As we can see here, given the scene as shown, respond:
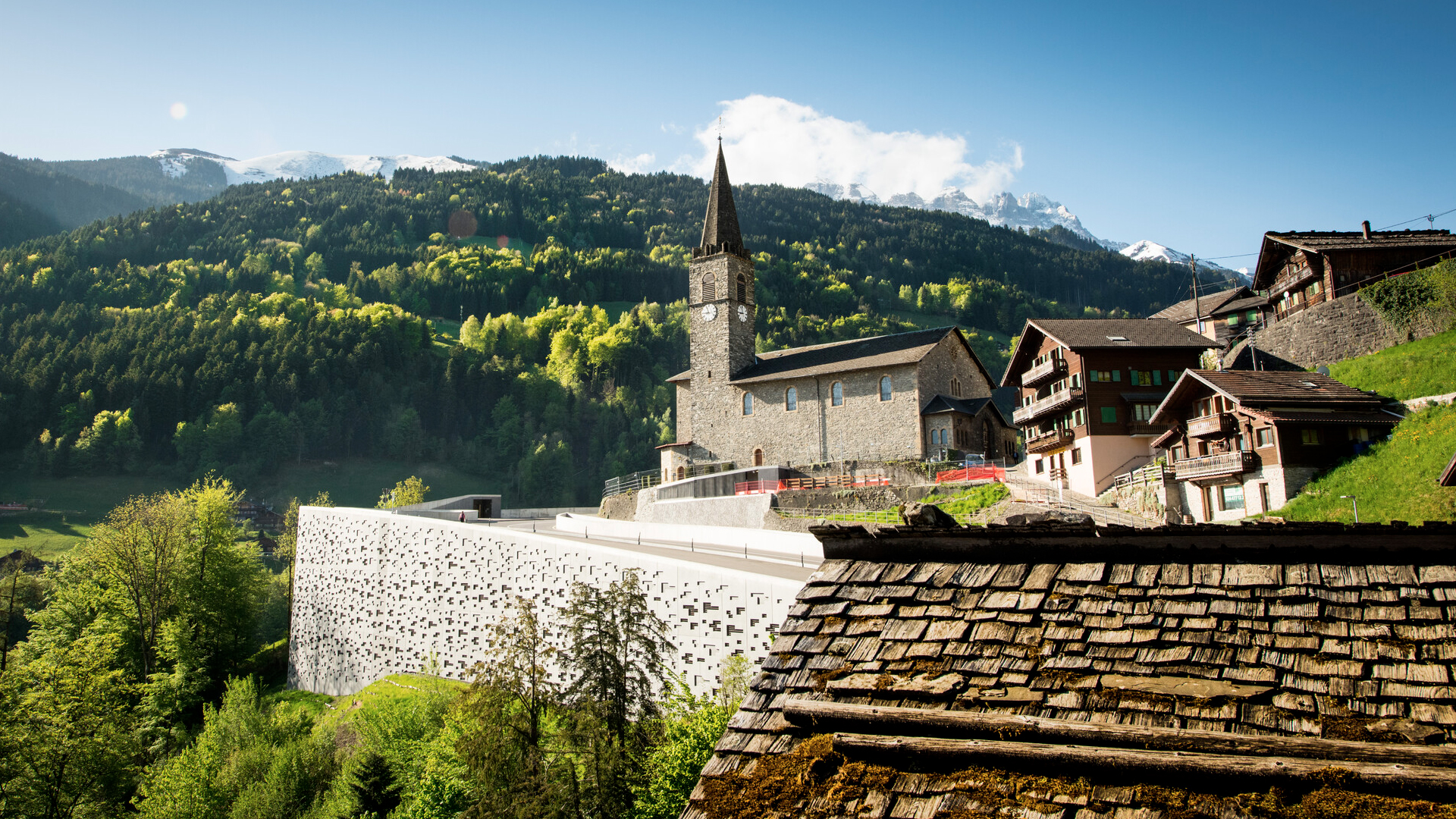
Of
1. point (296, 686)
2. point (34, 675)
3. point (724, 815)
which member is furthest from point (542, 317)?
point (724, 815)

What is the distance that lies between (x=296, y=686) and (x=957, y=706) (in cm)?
4444

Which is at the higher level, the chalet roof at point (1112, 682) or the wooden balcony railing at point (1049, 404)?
the wooden balcony railing at point (1049, 404)

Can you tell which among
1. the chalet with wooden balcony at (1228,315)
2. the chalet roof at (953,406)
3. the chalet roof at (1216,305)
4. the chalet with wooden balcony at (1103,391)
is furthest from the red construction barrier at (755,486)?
the chalet with wooden balcony at (1228,315)

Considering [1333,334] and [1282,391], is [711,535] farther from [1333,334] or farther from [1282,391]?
[1333,334]

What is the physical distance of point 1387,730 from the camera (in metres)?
3.87

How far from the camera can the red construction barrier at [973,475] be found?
117 ft

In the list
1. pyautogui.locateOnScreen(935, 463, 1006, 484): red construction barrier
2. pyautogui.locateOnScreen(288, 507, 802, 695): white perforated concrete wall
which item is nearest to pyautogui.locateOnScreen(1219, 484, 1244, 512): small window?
pyautogui.locateOnScreen(935, 463, 1006, 484): red construction barrier

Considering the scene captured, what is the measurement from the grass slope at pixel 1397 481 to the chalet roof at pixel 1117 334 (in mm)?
10606

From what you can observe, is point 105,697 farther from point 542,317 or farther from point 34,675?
point 542,317

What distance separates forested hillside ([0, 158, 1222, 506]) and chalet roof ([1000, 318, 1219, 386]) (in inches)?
2611

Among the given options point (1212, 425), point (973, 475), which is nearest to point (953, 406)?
point (973, 475)

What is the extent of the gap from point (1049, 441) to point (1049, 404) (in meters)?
1.71

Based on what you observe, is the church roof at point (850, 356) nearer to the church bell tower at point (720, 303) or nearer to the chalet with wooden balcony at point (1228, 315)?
the church bell tower at point (720, 303)

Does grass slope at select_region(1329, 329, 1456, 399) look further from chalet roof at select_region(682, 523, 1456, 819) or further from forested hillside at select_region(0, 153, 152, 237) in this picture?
forested hillside at select_region(0, 153, 152, 237)
